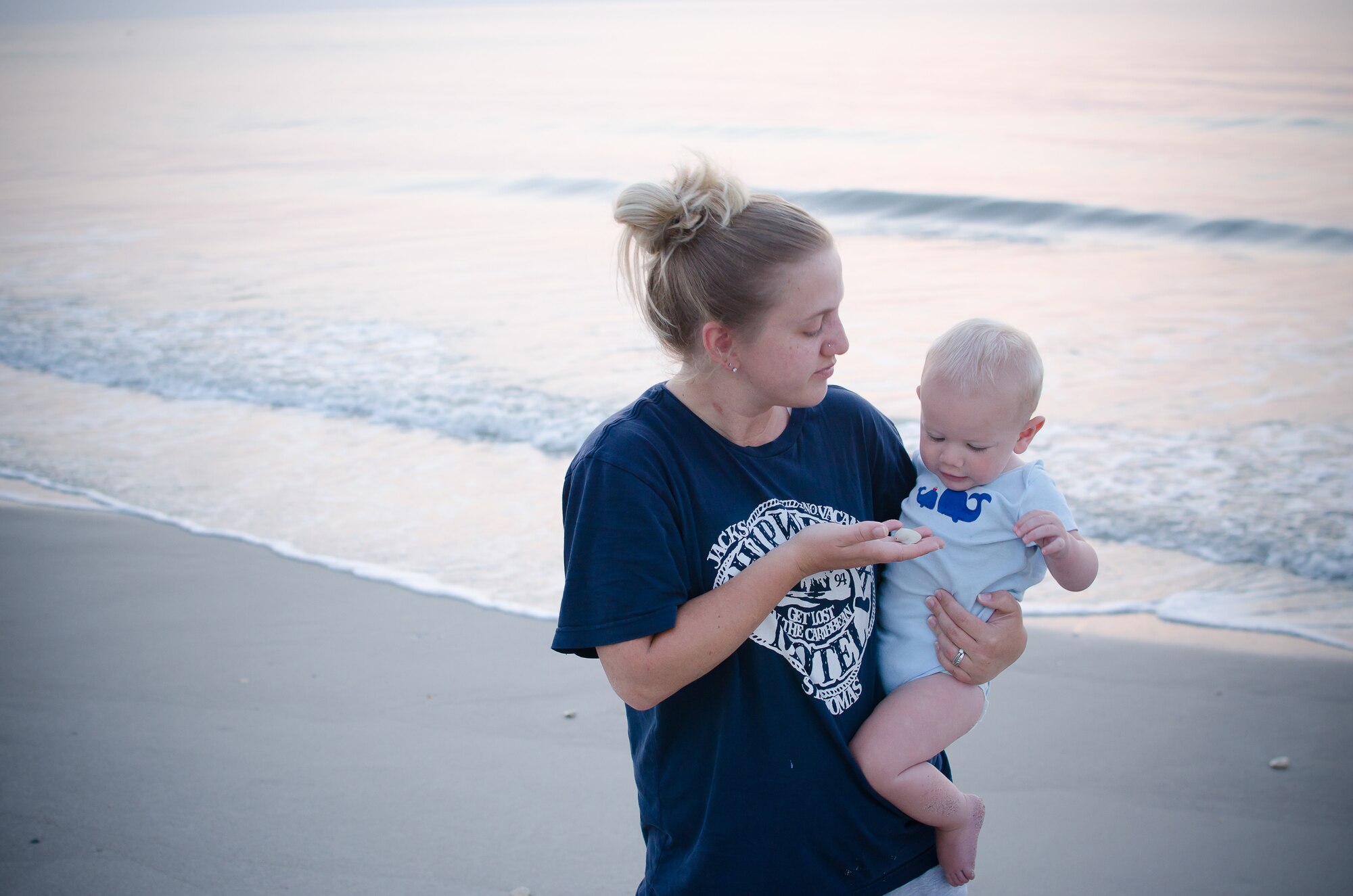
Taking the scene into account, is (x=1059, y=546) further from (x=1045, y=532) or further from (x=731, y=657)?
(x=731, y=657)

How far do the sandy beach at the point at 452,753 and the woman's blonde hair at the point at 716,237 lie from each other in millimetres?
2083

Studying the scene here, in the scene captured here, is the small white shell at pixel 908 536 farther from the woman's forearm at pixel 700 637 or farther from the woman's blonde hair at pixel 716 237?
the woman's blonde hair at pixel 716 237

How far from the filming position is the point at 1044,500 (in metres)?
2.34

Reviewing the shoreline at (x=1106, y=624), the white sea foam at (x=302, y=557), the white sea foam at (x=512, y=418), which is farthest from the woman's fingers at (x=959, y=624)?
the white sea foam at (x=512, y=418)

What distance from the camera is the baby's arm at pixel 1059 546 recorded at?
225 centimetres

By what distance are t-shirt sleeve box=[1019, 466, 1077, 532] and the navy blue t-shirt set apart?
1.50 ft

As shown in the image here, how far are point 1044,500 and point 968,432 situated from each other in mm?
219

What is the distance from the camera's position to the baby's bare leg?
2.09m

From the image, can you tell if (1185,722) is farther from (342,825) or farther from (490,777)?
(342,825)

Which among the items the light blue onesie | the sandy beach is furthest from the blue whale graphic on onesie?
the sandy beach

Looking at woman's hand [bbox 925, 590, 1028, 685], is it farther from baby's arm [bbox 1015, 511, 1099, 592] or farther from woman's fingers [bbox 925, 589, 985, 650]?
baby's arm [bbox 1015, 511, 1099, 592]

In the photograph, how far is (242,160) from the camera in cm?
2427

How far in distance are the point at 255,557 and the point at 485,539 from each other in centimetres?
117

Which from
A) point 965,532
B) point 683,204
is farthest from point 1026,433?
point 683,204
